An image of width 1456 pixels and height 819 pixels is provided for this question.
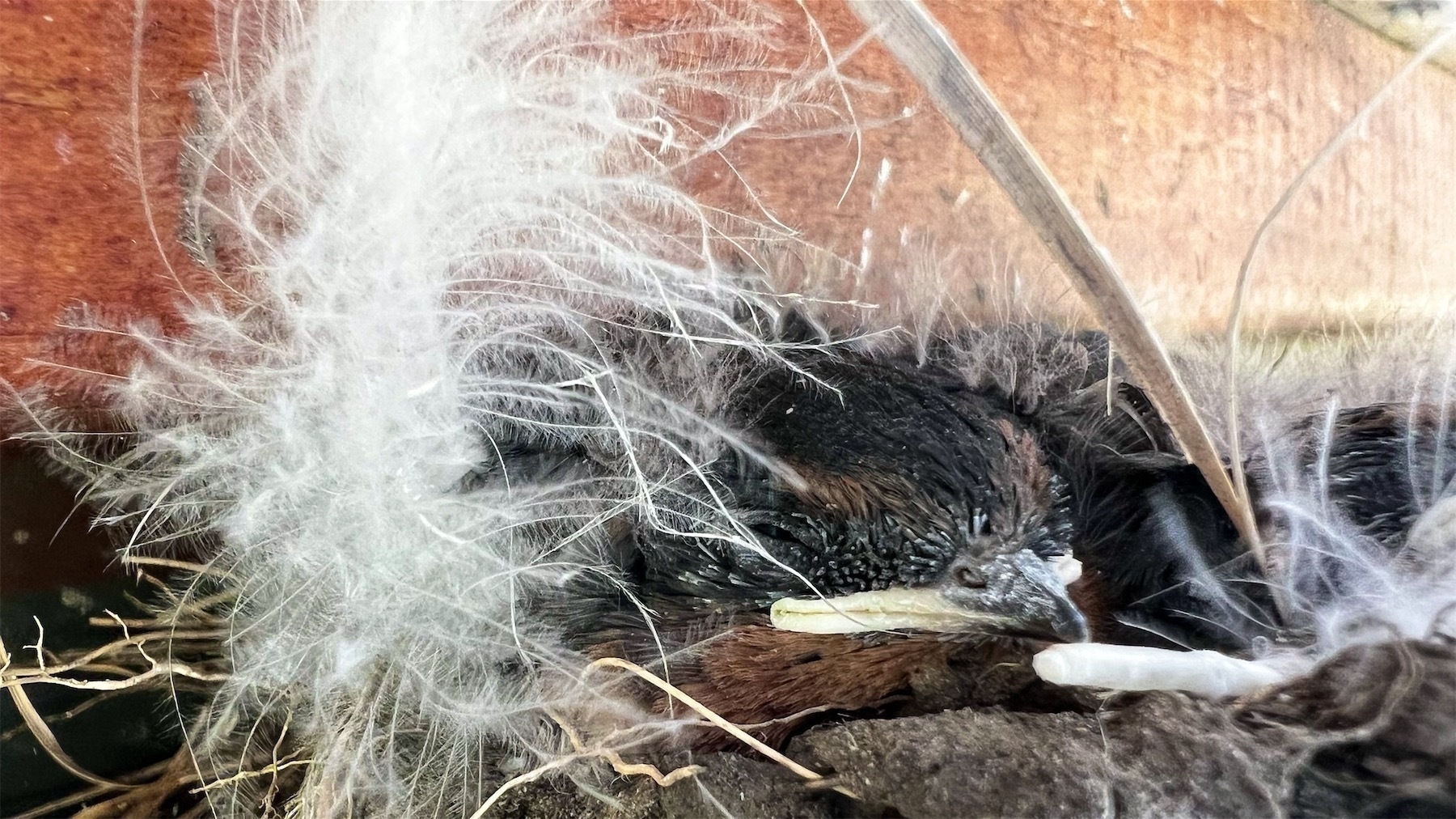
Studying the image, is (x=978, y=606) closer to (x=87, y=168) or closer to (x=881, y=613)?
(x=881, y=613)

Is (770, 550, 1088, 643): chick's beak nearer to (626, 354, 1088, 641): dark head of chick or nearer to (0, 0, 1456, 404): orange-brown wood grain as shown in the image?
(626, 354, 1088, 641): dark head of chick

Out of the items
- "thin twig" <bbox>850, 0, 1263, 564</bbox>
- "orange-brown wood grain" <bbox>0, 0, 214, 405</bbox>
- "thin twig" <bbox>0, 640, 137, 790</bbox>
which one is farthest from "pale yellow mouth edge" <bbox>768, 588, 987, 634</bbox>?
"thin twig" <bbox>0, 640, 137, 790</bbox>

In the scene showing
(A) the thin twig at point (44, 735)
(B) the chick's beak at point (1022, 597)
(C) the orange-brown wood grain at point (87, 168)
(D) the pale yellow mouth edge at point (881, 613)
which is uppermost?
(C) the orange-brown wood grain at point (87, 168)

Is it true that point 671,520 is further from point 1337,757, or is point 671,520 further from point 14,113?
point 14,113

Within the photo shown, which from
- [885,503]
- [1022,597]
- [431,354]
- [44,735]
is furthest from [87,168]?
[1022,597]

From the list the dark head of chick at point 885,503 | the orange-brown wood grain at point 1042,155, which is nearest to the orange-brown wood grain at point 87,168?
the orange-brown wood grain at point 1042,155

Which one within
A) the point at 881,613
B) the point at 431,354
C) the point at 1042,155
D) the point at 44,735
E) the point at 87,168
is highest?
the point at 1042,155

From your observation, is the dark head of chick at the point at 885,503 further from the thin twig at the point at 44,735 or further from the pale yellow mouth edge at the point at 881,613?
the thin twig at the point at 44,735
